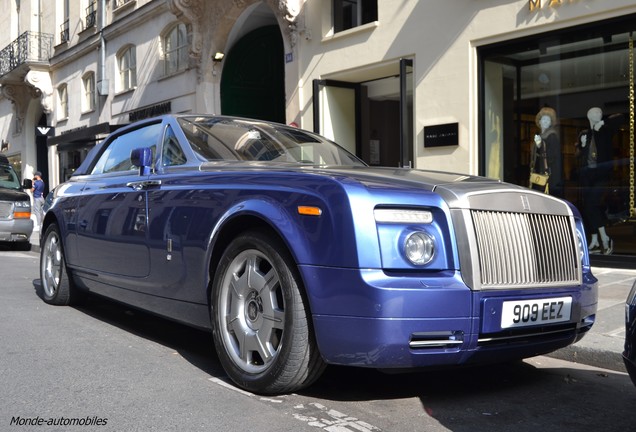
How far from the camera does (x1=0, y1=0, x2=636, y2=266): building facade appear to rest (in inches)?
356

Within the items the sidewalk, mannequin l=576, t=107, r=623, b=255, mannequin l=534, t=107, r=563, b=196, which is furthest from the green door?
the sidewalk

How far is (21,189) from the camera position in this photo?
547 inches

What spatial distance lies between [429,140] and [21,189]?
28.8 ft

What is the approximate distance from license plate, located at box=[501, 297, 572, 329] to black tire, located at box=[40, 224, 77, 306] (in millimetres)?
4457

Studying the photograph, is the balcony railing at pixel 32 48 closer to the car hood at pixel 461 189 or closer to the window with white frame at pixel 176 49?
the window with white frame at pixel 176 49

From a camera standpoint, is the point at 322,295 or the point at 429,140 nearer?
the point at 322,295

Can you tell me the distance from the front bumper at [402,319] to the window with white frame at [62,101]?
2419 centimetres

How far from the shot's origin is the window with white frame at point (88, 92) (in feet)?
74.9

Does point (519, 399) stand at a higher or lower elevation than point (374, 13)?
lower

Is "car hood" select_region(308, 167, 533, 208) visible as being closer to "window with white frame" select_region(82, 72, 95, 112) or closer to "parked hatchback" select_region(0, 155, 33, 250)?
"parked hatchback" select_region(0, 155, 33, 250)

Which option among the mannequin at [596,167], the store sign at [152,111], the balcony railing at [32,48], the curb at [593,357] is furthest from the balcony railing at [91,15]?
the curb at [593,357]

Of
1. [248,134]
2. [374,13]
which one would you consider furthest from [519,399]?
[374,13]

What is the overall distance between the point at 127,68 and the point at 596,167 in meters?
15.4

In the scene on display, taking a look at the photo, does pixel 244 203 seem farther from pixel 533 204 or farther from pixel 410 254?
pixel 533 204
